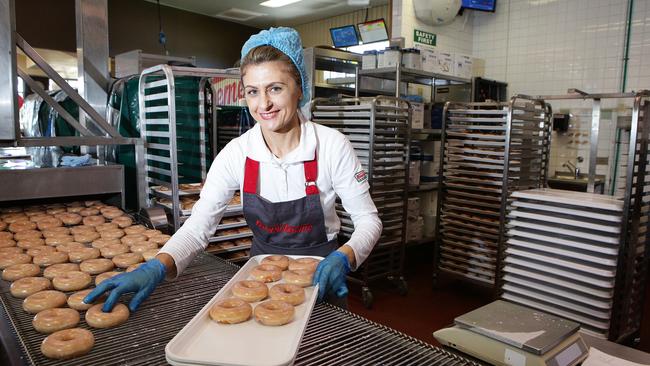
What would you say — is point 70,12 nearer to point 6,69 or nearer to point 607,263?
point 6,69

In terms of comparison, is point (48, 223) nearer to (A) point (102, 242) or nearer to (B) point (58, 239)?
(B) point (58, 239)

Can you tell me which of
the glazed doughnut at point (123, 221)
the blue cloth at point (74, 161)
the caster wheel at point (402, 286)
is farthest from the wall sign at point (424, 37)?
the glazed doughnut at point (123, 221)

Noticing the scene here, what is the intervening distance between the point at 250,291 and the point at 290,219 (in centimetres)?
54

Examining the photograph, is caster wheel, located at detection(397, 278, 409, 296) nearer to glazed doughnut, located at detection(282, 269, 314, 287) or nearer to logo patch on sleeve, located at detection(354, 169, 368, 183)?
logo patch on sleeve, located at detection(354, 169, 368, 183)

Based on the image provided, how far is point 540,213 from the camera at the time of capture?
3.05 metres

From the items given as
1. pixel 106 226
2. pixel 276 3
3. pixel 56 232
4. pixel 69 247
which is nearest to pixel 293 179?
pixel 69 247

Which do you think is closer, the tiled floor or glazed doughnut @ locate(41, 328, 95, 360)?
glazed doughnut @ locate(41, 328, 95, 360)

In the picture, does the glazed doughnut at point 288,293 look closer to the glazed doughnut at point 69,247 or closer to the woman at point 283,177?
the woman at point 283,177

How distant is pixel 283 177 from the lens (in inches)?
69.2

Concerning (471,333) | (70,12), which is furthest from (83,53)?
(70,12)

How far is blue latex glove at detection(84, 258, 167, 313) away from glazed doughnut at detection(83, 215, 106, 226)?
114 centimetres

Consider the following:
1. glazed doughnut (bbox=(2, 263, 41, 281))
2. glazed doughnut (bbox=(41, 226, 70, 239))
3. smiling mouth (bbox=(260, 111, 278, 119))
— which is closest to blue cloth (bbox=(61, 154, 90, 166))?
glazed doughnut (bbox=(41, 226, 70, 239))

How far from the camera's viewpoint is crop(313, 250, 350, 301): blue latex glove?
1.31 metres

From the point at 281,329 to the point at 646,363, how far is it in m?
1.12
